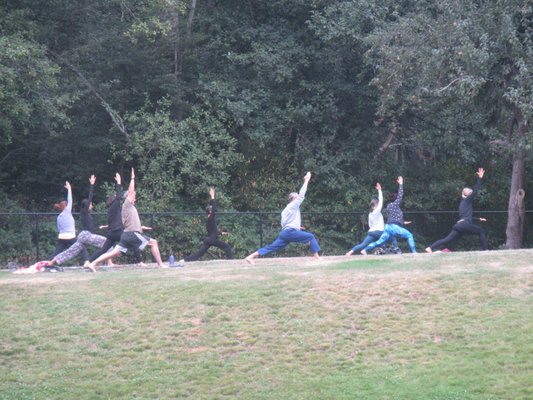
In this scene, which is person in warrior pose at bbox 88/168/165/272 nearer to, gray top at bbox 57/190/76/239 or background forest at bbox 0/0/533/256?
gray top at bbox 57/190/76/239

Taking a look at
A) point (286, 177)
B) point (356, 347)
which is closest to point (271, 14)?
point (286, 177)

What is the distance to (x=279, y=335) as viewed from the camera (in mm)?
13695

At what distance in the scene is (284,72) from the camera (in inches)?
1209

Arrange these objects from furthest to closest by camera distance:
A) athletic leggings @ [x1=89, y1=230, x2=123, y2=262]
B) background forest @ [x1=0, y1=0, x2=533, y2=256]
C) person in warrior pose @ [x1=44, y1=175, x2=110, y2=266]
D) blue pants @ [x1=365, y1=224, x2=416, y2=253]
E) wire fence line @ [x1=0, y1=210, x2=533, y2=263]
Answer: background forest @ [x1=0, y1=0, x2=533, y2=256], wire fence line @ [x1=0, y1=210, x2=533, y2=263], blue pants @ [x1=365, y1=224, x2=416, y2=253], person in warrior pose @ [x1=44, y1=175, x2=110, y2=266], athletic leggings @ [x1=89, y1=230, x2=123, y2=262]

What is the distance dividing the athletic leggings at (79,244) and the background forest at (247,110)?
762 centimetres

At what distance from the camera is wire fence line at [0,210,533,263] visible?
24.4 m

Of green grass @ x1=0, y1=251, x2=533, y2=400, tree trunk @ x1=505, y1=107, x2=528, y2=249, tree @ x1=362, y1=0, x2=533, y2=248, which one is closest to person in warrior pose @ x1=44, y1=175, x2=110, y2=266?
green grass @ x1=0, y1=251, x2=533, y2=400

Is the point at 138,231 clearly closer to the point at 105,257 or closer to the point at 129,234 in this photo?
the point at 129,234

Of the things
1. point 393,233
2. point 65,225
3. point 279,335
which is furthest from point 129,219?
point 393,233

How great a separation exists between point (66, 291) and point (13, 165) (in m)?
16.7

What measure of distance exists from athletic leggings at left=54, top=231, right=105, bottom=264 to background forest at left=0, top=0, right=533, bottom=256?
762cm

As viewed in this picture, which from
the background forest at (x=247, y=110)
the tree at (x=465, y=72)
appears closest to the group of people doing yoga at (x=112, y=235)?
the background forest at (x=247, y=110)

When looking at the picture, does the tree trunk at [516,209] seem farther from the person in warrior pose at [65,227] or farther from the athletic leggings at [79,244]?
the person in warrior pose at [65,227]

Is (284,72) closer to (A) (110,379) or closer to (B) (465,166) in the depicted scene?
(B) (465,166)
